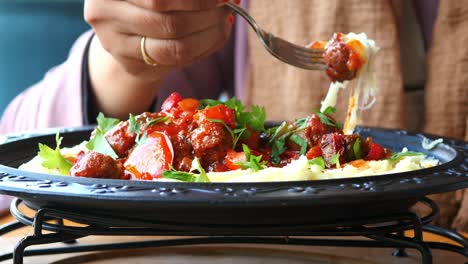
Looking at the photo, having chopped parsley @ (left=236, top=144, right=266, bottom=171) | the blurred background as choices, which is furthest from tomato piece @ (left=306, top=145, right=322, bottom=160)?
the blurred background

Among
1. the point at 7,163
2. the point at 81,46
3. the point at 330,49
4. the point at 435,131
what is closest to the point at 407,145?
the point at 330,49

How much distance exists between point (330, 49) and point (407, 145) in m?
0.29

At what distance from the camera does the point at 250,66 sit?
250cm

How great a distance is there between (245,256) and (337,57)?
538 mm

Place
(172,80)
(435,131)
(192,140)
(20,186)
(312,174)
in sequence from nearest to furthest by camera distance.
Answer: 1. (20,186)
2. (312,174)
3. (192,140)
4. (435,131)
5. (172,80)

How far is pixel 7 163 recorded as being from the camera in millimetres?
1337

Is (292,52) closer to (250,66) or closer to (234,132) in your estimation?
(234,132)

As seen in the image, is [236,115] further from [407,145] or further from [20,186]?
[20,186]

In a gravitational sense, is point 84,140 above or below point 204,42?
below

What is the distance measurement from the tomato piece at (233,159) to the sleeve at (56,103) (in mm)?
917

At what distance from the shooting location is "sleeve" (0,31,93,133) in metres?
2.08

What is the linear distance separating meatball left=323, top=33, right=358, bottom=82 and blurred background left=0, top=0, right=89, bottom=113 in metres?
2.56

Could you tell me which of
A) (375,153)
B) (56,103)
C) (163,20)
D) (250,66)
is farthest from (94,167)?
(250,66)

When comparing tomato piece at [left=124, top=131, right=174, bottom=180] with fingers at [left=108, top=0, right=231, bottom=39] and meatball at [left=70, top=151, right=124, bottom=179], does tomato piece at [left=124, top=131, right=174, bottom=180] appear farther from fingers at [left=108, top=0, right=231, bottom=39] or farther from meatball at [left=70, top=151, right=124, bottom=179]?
fingers at [left=108, top=0, right=231, bottom=39]
